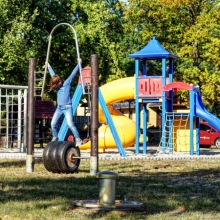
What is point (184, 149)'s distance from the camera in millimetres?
26703

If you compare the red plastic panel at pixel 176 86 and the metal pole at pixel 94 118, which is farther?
the red plastic panel at pixel 176 86

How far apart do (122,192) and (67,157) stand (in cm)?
334

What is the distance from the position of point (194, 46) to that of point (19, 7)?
1260 cm

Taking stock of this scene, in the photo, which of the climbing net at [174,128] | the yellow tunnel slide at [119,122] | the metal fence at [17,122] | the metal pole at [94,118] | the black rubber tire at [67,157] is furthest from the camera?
the climbing net at [174,128]

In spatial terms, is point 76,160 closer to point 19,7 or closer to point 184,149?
point 184,149

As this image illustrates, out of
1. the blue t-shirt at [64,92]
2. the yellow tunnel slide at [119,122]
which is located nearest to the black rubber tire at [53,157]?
the blue t-shirt at [64,92]

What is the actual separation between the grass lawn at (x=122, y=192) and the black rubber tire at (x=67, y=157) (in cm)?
20

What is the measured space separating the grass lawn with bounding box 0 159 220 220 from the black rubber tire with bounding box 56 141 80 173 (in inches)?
7.7

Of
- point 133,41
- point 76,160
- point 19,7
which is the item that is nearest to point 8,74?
point 19,7

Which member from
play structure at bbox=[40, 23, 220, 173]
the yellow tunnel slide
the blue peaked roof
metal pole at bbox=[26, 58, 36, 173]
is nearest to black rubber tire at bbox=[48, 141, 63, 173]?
metal pole at bbox=[26, 58, 36, 173]

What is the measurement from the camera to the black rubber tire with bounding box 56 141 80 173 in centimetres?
1441

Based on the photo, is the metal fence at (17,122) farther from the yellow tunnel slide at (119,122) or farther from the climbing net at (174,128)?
the climbing net at (174,128)

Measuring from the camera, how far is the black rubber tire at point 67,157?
14.4 meters

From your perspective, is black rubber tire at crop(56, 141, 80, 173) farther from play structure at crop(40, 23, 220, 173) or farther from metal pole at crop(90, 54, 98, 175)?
play structure at crop(40, 23, 220, 173)
